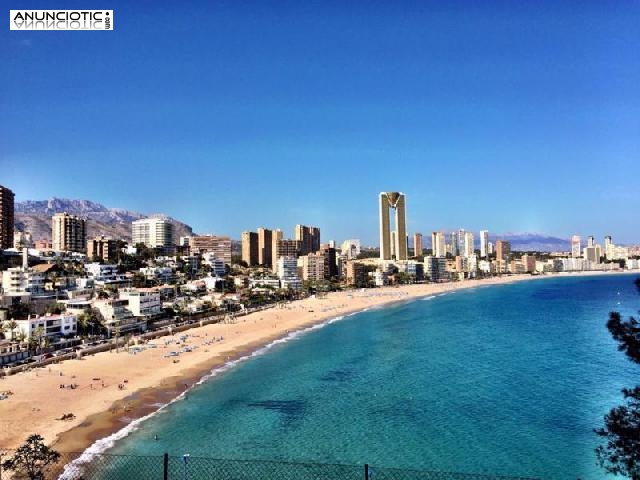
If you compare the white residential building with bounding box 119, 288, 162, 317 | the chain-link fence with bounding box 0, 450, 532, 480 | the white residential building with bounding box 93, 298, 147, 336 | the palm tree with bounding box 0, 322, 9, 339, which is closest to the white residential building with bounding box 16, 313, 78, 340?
the palm tree with bounding box 0, 322, 9, 339

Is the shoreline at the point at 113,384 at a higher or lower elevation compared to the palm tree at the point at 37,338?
lower

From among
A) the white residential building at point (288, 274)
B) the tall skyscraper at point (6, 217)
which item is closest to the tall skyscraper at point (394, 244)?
the white residential building at point (288, 274)

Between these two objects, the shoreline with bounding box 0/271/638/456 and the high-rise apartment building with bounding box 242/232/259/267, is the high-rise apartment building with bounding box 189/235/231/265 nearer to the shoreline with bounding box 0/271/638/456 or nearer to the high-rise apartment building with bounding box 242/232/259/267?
the high-rise apartment building with bounding box 242/232/259/267

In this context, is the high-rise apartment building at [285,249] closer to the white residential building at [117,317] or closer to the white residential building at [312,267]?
the white residential building at [312,267]

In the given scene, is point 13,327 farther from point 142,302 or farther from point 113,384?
point 142,302

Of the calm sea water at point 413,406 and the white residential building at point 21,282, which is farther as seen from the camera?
Result: the white residential building at point 21,282

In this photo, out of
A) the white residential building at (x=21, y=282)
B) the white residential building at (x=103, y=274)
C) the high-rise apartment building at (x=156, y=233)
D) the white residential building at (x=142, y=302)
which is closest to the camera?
the white residential building at (x=142, y=302)
